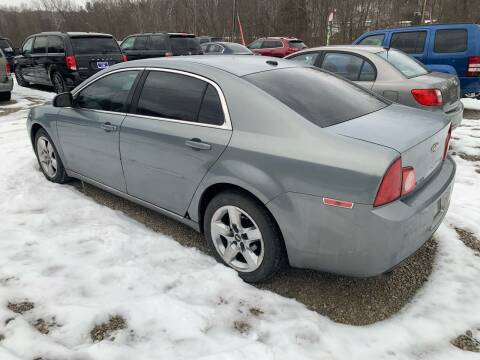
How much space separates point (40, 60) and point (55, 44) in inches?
40.8

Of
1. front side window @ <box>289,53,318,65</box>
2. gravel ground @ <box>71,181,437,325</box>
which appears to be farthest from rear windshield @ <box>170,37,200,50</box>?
gravel ground @ <box>71,181,437,325</box>

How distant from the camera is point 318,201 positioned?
2.33 m

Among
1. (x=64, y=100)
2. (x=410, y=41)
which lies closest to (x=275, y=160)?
(x=64, y=100)

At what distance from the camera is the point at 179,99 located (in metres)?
3.13

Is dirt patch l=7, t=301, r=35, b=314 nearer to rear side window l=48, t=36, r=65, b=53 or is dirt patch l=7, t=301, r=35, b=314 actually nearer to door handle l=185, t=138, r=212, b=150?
door handle l=185, t=138, r=212, b=150

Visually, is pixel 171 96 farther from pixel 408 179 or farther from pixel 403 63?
pixel 403 63

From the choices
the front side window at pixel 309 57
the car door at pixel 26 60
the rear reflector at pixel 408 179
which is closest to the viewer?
the rear reflector at pixel 408 179

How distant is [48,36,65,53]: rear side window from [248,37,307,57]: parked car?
1010cm

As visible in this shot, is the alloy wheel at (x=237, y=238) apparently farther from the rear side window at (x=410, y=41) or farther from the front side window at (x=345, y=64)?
the rear side window at (x=410, y=41)

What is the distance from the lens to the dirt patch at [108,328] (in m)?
2.35

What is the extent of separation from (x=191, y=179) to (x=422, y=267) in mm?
1923

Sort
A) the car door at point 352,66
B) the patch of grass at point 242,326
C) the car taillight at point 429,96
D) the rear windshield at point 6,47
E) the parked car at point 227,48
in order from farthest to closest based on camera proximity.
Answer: the rear windshield at point 6,47 → the parked car at point 227,48 → the car door at point 352,66 → the car taillight at point 429,96 → the patch of grass at point 242,326

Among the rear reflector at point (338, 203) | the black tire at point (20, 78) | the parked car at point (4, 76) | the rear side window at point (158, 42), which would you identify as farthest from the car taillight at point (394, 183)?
the black tire at point (20, 78)

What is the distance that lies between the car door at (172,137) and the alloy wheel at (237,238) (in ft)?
1.09
